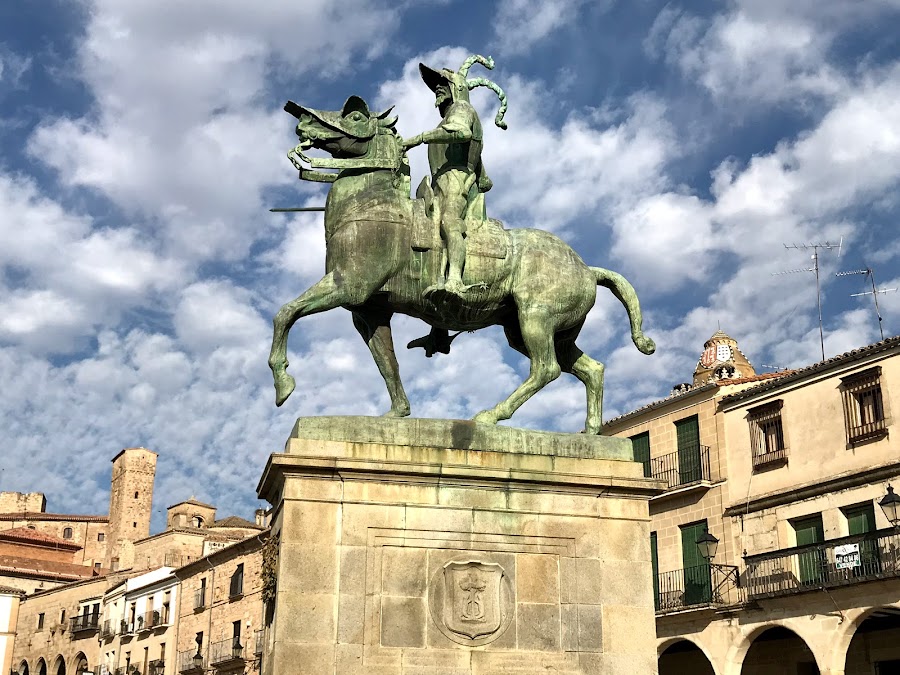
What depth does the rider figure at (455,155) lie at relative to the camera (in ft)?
32.2

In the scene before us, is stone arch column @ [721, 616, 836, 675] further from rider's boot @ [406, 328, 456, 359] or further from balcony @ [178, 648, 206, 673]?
balcony @ [178, 648, 206, 673]

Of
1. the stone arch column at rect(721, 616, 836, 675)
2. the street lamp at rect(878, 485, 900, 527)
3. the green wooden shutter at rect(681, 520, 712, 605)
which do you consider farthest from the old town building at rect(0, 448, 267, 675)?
the street lamp at rect(878, 485, 900, 527)

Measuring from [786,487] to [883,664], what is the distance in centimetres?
510

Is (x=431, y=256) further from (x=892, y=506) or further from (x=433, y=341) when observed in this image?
(x=892, y=506)

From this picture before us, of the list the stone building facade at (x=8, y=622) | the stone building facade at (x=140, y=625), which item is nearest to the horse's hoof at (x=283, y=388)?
the stone building facade at (x=140, y=625)

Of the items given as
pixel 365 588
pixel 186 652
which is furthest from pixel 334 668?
pixel 186 652

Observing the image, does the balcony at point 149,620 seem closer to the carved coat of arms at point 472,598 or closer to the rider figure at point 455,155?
the rider figure at point 455,155

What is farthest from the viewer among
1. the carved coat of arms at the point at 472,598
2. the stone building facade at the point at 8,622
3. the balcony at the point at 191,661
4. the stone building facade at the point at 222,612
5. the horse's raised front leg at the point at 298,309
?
the stone building facade at the point at 8,622

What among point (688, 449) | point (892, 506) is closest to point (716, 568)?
point (688, 449)

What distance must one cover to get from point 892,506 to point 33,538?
67177mm

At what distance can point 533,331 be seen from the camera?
393 inches

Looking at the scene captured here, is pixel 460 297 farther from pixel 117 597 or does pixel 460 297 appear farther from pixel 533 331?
pixel 117 597

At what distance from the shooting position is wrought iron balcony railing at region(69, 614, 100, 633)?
203 feet

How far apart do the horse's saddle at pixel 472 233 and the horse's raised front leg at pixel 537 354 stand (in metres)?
0.61
